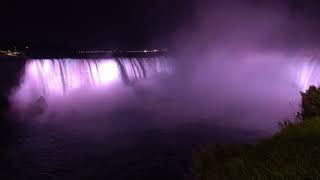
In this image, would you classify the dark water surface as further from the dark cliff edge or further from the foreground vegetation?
the dark cliff edge

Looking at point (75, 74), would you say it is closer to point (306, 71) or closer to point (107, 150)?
point (107, 150)

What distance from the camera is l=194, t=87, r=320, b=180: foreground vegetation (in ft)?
31.2

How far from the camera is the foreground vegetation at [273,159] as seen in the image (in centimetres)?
952

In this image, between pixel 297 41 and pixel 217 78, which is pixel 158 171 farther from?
pixel 297 41

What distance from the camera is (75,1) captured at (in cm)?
6669

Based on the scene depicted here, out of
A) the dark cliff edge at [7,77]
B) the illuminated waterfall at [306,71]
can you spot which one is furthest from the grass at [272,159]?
the illuminated waterfall at [306,71]

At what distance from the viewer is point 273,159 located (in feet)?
35.1

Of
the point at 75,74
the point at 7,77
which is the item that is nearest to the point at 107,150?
the point at 7,77

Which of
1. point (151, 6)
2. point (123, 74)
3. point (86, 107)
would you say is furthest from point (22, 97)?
point (151, 6)

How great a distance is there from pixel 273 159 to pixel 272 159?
3 centimetres

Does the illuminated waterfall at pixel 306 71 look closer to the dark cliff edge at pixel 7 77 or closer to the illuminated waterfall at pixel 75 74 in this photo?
the illuminated waterfall at pixel 75 74

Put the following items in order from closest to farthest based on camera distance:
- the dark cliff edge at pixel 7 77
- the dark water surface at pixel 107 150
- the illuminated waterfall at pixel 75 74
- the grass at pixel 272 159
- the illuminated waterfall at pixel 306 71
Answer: the grass at pixel 272 159 → the dark water surface at pixel 107 150 → the dark cliff edge at pixel 7 77 → the illuminated waterfall at pixel 75 74 → the illuminated waterfall at pixel 306 71

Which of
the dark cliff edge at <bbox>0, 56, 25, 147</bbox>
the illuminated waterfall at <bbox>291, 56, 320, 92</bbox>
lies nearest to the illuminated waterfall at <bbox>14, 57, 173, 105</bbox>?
the dark cliff edge at <bbox>0, 56, 25, 147</bbox>

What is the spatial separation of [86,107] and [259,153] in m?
19.5
